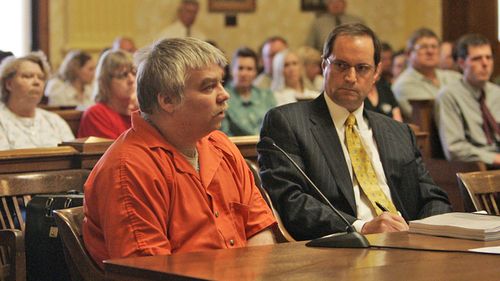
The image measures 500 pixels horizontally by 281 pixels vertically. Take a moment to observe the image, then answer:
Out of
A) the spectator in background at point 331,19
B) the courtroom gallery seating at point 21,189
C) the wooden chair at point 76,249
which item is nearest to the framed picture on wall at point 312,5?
the spectator in background at point 331,19

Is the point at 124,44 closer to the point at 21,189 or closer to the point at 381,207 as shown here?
the point at 21,189

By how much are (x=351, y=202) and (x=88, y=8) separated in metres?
6.92

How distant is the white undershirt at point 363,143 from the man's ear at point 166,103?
3.39ft

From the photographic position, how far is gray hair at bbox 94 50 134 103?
212 inches

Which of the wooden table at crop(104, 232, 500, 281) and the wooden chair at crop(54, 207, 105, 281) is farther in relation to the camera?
the wooden chair at crop(54, 207, 105, 281)

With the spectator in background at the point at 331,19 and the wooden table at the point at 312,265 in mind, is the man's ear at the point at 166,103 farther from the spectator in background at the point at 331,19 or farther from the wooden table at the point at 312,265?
the spectator in background at the point at 331,19

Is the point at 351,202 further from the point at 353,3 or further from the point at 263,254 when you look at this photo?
the point at 353,3

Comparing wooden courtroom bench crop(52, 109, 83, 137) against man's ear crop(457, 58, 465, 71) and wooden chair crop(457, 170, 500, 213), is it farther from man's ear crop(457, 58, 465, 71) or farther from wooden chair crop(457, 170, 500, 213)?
wooden chair crop(457, 170, 500, 213)

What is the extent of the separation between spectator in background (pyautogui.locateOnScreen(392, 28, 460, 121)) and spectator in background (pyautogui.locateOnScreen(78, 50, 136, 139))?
7.63 ft

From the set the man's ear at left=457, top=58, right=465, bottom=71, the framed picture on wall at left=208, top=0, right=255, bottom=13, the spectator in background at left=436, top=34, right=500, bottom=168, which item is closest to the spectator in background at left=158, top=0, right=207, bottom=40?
the framed picture on wall at left=208, top=0, right=255, bottom=13

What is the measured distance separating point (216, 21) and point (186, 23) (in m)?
0.50

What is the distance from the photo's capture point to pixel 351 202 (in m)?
3.42

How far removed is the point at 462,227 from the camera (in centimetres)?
262

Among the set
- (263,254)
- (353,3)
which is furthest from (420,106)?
(353,3)
